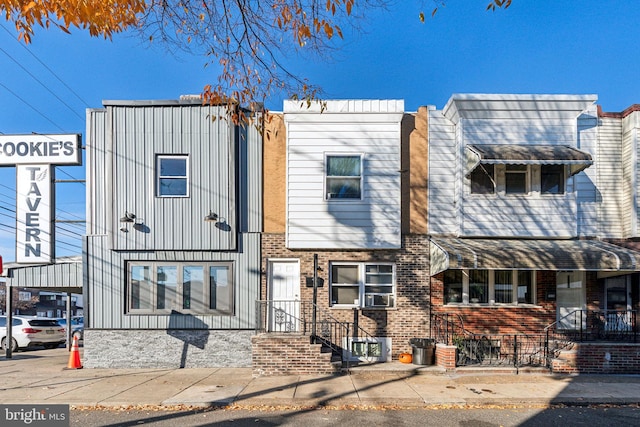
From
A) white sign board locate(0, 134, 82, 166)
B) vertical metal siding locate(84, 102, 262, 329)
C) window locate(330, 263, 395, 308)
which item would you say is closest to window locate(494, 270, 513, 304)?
window locate(330, 263, 395, 308)

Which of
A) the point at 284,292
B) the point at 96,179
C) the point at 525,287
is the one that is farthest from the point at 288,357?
the point at 96,179

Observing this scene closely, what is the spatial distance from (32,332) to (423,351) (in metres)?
14.8

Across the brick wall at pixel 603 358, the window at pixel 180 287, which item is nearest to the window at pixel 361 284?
the window at pixel 180 287

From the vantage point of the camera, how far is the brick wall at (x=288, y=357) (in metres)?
9.40

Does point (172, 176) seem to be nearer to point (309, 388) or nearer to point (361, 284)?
point (361, 284)

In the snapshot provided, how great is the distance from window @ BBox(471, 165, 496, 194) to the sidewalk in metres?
4.65

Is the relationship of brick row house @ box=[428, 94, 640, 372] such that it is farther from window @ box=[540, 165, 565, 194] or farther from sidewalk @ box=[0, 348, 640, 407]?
sidewalk @ box=[0, 348, 640, 407]

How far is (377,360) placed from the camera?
422 inches

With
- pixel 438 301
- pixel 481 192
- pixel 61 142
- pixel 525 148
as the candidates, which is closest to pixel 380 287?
pixel 438 301

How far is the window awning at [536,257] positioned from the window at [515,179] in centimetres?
163

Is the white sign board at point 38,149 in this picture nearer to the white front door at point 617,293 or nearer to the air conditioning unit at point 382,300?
the air conditioning unit at point 382,300

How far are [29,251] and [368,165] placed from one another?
30.8 feet

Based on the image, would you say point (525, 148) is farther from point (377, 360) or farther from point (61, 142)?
point (61, 142)

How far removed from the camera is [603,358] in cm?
968
